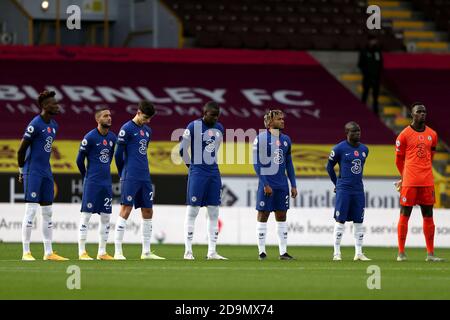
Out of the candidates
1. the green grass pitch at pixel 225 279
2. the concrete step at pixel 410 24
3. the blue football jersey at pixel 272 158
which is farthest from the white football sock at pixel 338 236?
the concrete step at pixel 410 24

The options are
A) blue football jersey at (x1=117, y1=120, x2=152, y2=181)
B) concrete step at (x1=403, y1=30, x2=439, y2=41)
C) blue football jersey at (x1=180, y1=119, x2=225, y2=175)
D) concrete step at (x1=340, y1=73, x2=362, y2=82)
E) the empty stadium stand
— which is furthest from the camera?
concrete step at (x1=403, y1=30, x2=439, y2=41)

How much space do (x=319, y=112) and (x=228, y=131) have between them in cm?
317

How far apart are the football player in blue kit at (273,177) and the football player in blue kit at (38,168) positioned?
120 inches

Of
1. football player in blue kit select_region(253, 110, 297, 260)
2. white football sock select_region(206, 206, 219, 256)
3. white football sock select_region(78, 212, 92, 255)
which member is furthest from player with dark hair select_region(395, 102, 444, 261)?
white football sock select_region(78, 212, 92, 255)

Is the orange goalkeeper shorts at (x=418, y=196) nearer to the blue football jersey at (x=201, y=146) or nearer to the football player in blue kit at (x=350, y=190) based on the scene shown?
the football player in blue kit at (x=350, y=190)

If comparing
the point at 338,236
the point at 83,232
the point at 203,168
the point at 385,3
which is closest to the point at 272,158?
the point at 203,168

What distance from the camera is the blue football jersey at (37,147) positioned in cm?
1700

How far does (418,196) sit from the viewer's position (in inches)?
707

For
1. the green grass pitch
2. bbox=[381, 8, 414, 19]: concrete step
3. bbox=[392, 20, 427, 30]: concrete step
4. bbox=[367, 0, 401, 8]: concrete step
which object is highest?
bbox=[367, 0, 401, 8]: concrete step

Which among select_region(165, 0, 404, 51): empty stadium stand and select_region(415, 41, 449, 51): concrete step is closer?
select_region(165, 0, 404, 51): empty stadium stand

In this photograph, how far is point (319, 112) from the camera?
3244 centimetres

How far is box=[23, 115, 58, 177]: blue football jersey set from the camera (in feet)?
55.8

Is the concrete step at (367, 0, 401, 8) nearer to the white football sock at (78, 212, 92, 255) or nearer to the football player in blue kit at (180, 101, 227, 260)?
the football player in blue kit at (180, 101, 227, 260)

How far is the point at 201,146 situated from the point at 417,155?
3078 millimetres
